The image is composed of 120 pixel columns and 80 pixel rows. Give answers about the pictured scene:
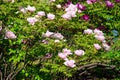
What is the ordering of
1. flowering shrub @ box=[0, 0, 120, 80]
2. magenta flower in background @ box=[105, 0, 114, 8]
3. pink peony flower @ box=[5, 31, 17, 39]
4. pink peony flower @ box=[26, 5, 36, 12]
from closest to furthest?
1. pink peony flower @ box=[5, 31, 17, 39]
2. flowering shrub @ box=[0, 0, 120, 80]
3. pink peony flower @ box=[26, 5, 36, 12]
4. magenta flower in background @ box=[105, 0, 114, 8]

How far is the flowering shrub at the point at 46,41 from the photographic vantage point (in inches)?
273

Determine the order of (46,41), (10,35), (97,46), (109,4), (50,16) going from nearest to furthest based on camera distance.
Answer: (10,35)
(50,16)
(46,41)
(97,46)
(109,4)

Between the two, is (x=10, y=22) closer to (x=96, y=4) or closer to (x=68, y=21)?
(x=68, y=21)

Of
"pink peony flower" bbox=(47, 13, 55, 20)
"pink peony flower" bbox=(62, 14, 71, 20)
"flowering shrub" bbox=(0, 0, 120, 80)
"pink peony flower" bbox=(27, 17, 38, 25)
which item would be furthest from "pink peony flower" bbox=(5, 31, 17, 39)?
"pink peony flower" bbox=(62, 14, 71, 20)

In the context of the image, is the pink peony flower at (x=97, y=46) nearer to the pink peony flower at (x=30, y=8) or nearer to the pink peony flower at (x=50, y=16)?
the pink peony flower at (x=50, y=16)

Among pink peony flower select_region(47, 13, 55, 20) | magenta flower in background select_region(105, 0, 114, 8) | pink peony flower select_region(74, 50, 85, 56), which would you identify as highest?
pink peony flower select_region(47, 13, 55, 20)

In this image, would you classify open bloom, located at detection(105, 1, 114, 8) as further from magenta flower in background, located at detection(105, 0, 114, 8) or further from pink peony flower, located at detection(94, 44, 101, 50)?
pink peony flower, located at detection(94, 44, 101, 50)

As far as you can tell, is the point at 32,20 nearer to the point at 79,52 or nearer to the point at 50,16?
the point at 50,16

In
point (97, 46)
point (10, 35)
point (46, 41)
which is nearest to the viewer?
point (10, 35)

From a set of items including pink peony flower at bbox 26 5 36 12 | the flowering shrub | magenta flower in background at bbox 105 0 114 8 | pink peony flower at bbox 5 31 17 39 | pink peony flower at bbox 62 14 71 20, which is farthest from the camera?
magenta flower in background at bbox 105 0 114 8

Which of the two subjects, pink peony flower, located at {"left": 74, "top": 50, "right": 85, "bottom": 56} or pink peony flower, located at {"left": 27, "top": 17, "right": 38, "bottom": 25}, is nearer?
pink peony flower, located at {"left": 27, "top": 17, "right": 38, "bottom": 25}

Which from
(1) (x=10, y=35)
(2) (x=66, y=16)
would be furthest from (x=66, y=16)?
(1) (x=10, y=35)

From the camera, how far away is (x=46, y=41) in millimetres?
7129

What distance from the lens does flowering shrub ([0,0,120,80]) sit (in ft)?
22.7
